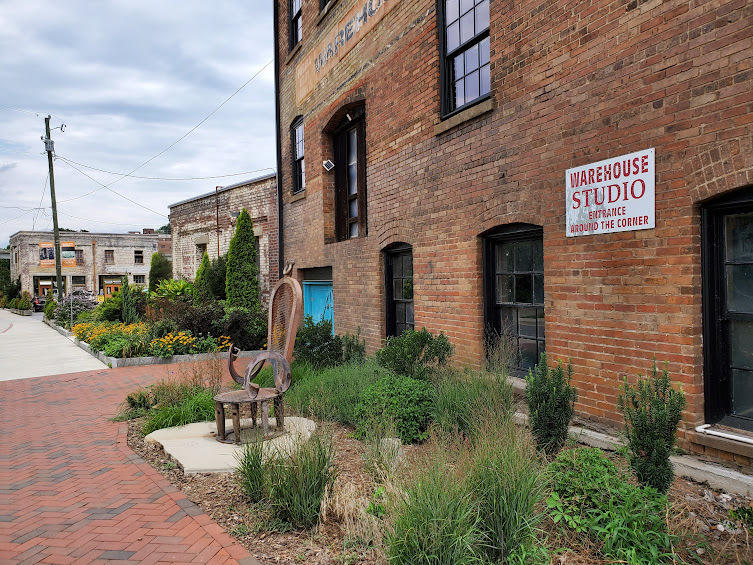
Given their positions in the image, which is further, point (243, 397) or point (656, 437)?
point (243, 397)

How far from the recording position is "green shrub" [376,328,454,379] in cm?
637

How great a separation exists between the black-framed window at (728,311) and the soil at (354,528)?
0.70 metres

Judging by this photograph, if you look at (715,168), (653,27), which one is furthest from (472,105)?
(715,168)

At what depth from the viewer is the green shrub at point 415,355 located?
6.37 metres

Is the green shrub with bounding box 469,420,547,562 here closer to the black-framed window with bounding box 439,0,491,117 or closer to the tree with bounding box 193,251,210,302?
the black-framed window with bounding box 439,0,491,117

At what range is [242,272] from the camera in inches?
628

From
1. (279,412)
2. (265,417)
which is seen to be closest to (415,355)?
(279,412)

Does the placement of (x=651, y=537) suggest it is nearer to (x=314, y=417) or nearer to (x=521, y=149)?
(x=314, y=417)

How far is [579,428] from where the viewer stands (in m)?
5.28

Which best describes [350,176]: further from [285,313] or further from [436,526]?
[436,526]

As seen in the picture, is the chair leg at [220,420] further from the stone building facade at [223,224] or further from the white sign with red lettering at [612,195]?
the stone building facade at [223,224]

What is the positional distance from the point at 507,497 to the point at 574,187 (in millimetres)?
3309

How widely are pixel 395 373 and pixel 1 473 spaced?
4139 millimetres

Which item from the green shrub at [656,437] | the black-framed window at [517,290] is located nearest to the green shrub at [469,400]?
the black-framed window at [517,290]
